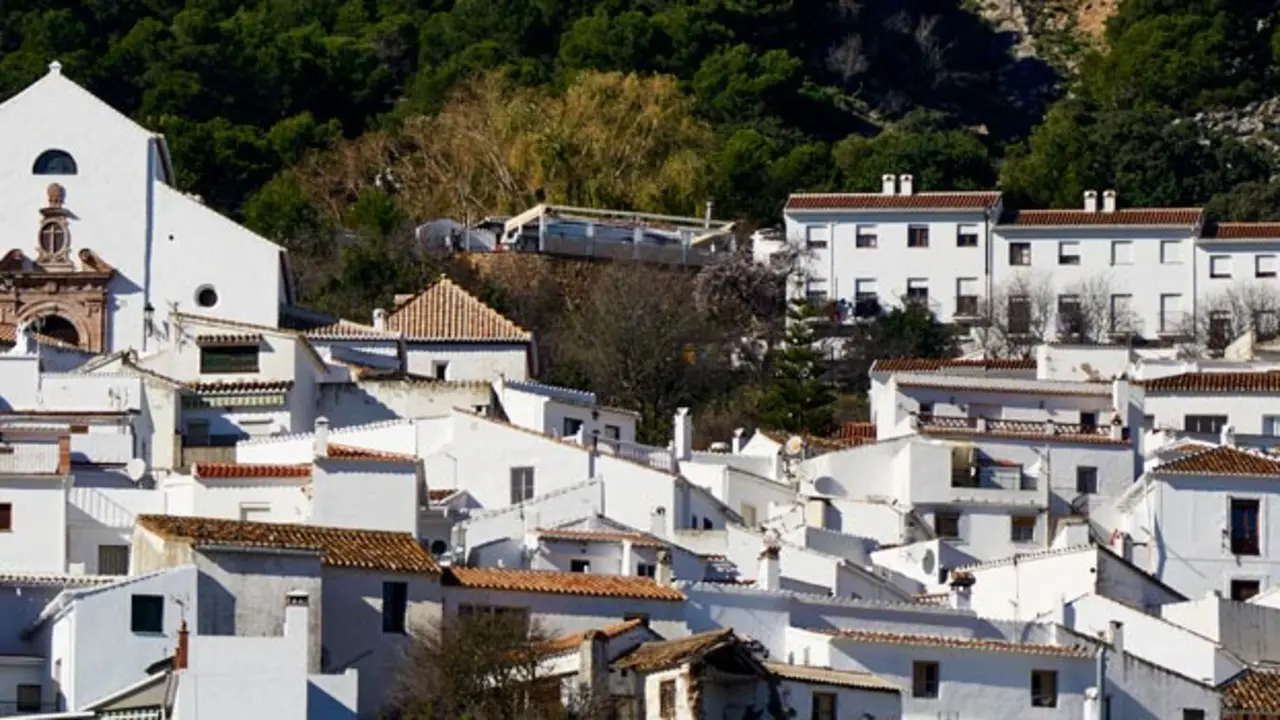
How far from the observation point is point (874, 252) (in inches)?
3553

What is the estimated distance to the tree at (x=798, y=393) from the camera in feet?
239

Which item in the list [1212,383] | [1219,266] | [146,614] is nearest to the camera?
[146,614]

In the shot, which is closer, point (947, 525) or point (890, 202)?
point (947, 525)

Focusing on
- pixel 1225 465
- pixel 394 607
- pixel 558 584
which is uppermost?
pixel 1225 465

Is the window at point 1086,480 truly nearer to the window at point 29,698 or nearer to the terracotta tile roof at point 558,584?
the terracotta tile roof at point 558,584

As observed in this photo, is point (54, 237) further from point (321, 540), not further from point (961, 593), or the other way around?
point (321, 540)

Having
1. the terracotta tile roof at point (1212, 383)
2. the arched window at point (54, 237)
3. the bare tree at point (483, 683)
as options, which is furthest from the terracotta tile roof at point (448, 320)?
the bare tree at point (483, 683)

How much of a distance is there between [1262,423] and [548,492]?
15.6 metres

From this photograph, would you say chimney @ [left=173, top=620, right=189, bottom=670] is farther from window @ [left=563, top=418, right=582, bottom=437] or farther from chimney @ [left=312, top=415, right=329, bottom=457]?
window @ [left=563, top=418, right=582, bottom=437]

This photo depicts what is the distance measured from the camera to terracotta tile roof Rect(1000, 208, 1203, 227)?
90.1 metres

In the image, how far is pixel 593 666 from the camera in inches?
1804

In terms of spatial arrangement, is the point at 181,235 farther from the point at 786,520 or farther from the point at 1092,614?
the point at 1092,614

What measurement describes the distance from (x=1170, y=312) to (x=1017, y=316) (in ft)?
9.75

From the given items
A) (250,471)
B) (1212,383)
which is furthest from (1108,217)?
(250,471)
